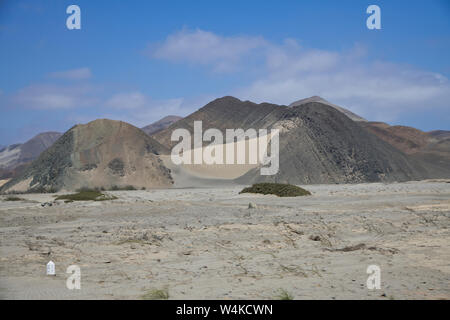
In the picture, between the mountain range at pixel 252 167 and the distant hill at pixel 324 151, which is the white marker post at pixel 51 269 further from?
the distant hill at pixel 324 151

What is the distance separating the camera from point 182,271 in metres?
7.34

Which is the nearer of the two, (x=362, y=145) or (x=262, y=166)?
(x=262, y=166)

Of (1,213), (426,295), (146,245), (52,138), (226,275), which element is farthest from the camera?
(52,138)

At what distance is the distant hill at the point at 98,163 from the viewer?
4088 centimetres

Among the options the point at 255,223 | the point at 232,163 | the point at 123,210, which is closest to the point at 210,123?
the point at 232,163

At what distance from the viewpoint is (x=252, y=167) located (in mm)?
47281

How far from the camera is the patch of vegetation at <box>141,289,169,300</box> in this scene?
570 cm

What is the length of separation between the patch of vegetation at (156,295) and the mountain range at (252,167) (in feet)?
115

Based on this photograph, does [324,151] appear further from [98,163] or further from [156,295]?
[156,295]

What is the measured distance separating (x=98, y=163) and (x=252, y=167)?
15425mm

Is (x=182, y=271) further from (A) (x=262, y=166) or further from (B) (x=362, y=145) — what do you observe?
(B) (x=362, y=145)
